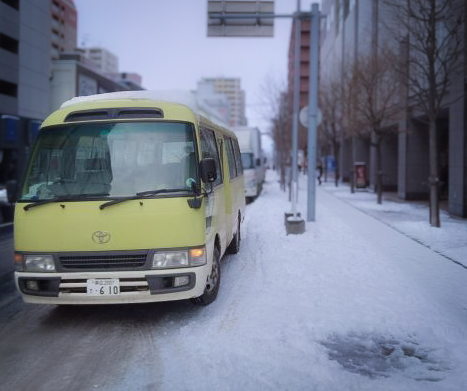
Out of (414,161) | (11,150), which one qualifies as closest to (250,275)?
(414,161)

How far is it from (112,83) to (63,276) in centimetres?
5581

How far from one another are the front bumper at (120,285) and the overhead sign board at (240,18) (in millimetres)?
8657

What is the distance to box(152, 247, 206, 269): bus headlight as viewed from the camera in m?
4.91

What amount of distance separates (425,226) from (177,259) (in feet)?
29.6

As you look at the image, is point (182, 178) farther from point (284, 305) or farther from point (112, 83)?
point (112, 83)

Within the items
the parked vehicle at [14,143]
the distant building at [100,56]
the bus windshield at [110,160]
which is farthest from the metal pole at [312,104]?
the distant building at [100,56]

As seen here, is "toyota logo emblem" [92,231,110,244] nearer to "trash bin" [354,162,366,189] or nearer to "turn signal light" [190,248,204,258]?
"turn signal light" [190,248,204,258]

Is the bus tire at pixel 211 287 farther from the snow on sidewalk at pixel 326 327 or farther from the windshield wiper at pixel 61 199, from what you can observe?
the windshield wiper at pixel 61 199

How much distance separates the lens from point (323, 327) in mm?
5039

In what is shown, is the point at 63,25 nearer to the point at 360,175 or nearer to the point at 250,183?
the point at 360,175

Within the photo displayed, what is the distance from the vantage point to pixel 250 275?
288 inches

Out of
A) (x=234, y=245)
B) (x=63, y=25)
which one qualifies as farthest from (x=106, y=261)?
(x=63, y=25)

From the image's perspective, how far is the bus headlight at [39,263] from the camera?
16.1ft

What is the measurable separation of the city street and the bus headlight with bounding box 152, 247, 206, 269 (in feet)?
2.23
